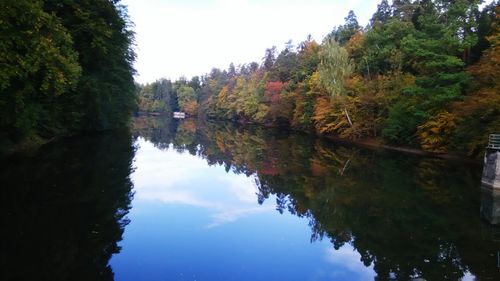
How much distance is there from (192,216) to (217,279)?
18.5 feet

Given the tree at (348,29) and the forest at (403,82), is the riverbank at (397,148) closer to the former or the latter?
the forest at (403,82)

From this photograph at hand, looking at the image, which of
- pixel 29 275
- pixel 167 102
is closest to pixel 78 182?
pixel 29 275

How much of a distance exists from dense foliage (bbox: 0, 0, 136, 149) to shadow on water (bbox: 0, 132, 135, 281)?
3477 mm

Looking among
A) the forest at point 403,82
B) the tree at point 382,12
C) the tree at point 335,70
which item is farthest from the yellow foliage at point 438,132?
the tree at point 382,12

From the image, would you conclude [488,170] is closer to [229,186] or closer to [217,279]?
[229,186]

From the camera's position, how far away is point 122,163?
87.7 ft

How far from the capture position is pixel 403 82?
41.9 metres

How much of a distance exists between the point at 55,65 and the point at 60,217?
30.1 ft

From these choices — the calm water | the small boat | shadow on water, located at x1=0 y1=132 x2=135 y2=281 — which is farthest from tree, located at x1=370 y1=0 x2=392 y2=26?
the small boat

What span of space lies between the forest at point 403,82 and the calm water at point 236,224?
7698mm

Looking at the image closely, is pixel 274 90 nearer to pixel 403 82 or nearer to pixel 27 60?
pixel 403 82

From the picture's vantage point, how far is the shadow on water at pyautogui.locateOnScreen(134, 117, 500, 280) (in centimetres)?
1125

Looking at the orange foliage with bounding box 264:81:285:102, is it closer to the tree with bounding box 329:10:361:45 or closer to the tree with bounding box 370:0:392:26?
the tree with bounding box 329:10:361:45

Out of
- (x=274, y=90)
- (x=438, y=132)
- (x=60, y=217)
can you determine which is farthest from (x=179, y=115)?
(x=60, y=217)
